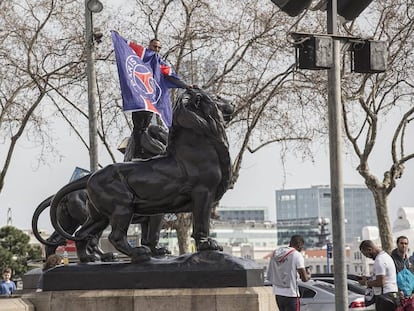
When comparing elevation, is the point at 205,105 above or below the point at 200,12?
below

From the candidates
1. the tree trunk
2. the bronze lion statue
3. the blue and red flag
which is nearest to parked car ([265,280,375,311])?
the blue and red flag

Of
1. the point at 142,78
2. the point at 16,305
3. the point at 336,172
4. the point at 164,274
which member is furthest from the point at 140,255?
the point at 142,78

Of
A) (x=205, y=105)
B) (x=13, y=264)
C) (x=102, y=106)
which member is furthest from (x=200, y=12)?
(x=13, y=264)

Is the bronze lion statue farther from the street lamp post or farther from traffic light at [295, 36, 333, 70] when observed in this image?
the street lamp post

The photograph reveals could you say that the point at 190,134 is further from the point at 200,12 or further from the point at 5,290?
the point at 200,12

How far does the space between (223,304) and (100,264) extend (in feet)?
3.81

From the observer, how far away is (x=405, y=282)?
46.7 ft

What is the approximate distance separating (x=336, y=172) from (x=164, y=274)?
360cm

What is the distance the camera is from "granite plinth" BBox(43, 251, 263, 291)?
8.78 m

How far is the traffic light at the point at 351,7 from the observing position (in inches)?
468

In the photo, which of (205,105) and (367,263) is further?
(367,263)

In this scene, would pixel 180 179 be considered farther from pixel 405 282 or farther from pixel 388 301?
pixel 405 282

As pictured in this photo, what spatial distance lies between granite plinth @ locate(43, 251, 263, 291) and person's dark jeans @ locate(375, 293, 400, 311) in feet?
16.4

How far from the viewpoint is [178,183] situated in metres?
9.21
